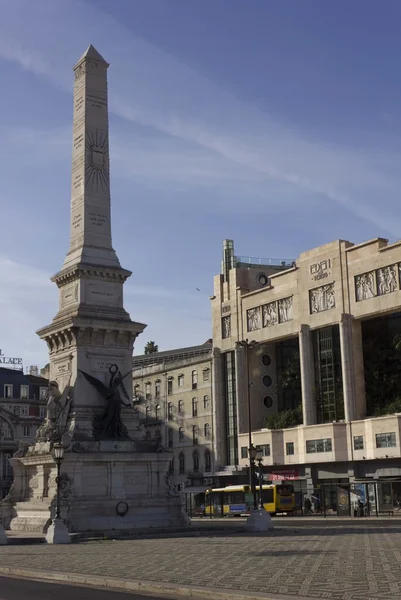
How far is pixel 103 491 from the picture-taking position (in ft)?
126

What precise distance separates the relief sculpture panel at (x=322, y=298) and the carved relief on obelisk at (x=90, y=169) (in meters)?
32.4

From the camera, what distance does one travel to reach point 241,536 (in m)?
33.7

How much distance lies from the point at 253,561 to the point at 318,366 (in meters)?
53.3

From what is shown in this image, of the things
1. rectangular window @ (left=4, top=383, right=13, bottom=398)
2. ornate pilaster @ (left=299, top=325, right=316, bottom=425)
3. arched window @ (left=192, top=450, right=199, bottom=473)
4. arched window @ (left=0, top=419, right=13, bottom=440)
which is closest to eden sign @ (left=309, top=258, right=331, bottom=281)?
ornate pilaster @ (left=299, top=325, right=316, bottom=425)

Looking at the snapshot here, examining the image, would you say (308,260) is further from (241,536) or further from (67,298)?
(241,536)

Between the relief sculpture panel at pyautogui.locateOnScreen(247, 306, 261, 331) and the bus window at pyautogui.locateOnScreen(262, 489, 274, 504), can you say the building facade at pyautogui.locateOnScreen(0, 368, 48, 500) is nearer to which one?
the relief sculpture panel at pyautogui.locateOnScreen(247, 306, 261, 331)

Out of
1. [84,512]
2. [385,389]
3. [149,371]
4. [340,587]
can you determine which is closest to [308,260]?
[385,389]

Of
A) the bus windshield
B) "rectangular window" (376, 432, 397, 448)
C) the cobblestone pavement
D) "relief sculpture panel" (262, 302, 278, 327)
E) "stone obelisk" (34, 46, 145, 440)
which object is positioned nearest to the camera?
the cobblestone pavement

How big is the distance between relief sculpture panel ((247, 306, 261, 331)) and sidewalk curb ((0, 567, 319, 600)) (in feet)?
195

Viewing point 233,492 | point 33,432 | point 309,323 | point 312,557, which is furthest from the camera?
point 33,432

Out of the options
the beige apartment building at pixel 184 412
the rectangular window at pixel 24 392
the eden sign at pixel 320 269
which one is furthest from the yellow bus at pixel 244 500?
the rectangular window at pixel 24 392

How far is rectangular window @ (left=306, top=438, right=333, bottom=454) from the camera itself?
69.6 metres

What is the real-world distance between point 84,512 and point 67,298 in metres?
11.7

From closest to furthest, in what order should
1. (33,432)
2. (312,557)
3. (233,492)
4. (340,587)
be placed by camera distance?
(340,587) → (312,557) → (233,492) → (33,432)
